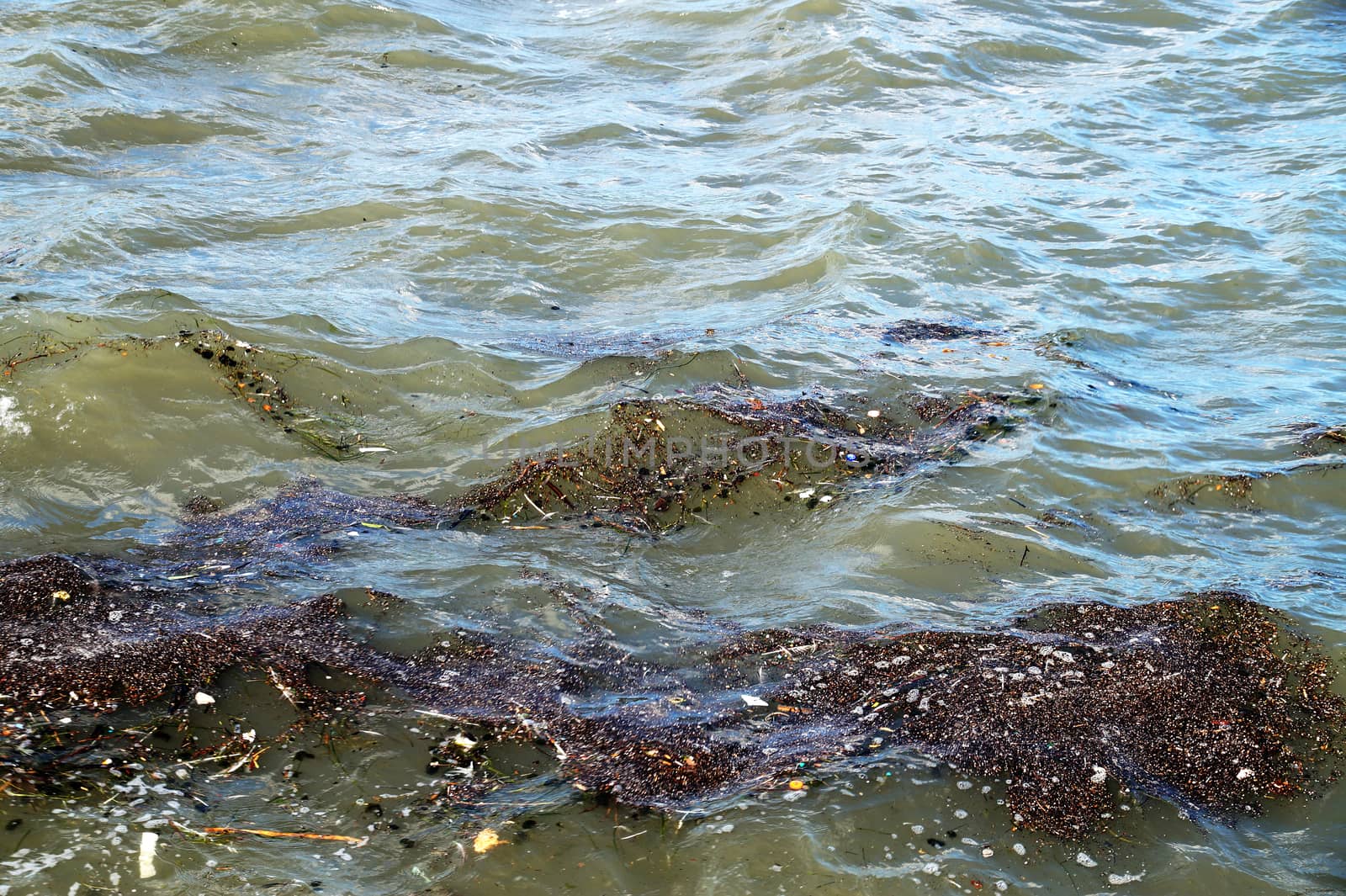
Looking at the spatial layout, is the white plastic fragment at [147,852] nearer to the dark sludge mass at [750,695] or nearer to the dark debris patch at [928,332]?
the dark sludge mass at [750,695]

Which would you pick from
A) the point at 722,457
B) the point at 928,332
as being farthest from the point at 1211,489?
the point at 722,457

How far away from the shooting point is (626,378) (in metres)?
6.65

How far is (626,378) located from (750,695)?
2.91 m

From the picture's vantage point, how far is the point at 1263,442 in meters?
6.44

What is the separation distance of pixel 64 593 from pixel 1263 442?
661 cm

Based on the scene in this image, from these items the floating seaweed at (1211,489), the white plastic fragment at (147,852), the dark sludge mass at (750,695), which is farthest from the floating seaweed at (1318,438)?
the white plastic fragment at (147,852)

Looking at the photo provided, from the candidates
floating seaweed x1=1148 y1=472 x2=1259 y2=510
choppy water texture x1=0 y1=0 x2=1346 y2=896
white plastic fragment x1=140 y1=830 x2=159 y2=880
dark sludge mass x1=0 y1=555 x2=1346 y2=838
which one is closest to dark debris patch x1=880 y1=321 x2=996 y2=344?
choppy water texture x1=0 y1=0 x2=1346 y2=896

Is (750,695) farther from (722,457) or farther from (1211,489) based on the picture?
(1211,489)

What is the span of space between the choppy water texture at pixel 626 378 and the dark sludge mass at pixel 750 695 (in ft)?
0.28

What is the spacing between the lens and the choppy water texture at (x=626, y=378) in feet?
11.5

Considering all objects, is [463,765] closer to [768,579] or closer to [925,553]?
[768,579]

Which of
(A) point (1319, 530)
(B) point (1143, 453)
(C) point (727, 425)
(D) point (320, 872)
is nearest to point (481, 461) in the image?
(C) point (727, 425)

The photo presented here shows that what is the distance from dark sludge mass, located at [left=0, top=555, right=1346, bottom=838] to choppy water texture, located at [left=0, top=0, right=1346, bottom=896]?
0.28 feet

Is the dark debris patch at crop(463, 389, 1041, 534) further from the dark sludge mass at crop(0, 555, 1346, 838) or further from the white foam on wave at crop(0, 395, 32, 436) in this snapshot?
the white foam on wave at crop(0, 395, 32, 436)
